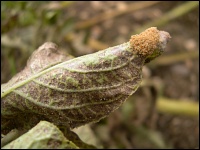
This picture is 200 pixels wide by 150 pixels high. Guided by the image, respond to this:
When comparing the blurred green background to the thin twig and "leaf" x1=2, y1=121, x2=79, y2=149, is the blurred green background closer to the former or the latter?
the thin twig

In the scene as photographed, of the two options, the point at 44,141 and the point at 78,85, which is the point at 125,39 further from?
the point at 44,141

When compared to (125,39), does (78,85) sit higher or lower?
lower

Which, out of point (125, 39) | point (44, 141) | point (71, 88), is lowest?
point (44, 141)

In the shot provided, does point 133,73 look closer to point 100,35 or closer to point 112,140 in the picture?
point 112,140

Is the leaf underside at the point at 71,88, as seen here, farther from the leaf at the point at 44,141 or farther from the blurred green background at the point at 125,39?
the blurred green background at the point at 125,39

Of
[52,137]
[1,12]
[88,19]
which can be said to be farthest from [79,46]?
[52,137]

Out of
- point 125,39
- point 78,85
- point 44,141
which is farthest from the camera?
point 125,39

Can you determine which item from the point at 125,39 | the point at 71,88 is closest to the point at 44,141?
the point at 71,88

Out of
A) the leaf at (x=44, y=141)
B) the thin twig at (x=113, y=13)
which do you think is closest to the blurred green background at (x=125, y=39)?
the thin twig at (x=113, y=13)
